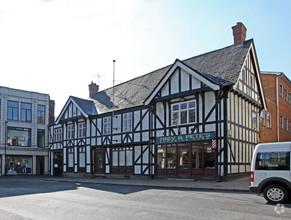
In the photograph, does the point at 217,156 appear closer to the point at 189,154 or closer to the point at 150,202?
the point at 189,154

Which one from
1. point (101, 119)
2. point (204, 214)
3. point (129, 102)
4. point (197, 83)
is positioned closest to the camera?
point (204, 214)

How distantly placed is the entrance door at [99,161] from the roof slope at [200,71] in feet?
12.2

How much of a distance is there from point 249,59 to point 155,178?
36.2 ft

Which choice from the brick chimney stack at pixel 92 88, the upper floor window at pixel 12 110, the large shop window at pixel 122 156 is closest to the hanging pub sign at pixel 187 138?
the large shop window at pixel 122 156

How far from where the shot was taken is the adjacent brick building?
90.4ft

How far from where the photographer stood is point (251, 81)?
75.3 feet

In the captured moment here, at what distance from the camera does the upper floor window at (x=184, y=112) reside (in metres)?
20.5

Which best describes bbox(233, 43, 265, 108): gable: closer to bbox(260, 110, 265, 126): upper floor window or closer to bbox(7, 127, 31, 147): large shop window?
bbox(260, 110, 265, 126): upper floor window

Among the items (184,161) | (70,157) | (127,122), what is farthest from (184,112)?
(70,157)

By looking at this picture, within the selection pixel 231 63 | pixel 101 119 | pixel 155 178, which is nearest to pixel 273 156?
pixel 231 63

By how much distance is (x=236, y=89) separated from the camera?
1986cm

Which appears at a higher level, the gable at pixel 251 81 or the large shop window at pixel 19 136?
the gable at pixel 251 81

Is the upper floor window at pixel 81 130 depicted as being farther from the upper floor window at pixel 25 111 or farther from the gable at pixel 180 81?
the upper floor window at pixel 25 111

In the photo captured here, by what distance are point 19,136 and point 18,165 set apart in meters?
3.41
